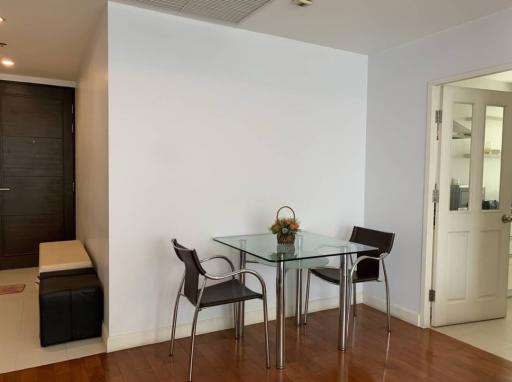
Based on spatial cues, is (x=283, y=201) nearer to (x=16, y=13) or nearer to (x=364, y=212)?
(x=364, y=212)

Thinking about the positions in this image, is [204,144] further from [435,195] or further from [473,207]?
[473,207]

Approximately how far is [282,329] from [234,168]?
1335mm

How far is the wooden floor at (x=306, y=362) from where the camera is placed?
8.27ft

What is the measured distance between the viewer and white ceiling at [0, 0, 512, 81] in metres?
2.76

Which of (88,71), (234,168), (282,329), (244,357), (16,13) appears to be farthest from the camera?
(88,71)

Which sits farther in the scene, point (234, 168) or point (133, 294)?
point (234, 168)

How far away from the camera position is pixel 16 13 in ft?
9.77

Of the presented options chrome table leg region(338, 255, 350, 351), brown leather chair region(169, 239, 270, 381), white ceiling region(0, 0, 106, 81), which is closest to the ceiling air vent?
white ceiling region(0, 0, 106, 81)

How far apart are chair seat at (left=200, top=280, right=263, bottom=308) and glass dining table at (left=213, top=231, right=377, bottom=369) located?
0.65 ft

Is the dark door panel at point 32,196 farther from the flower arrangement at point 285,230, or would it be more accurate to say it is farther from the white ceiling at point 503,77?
the white ceiling at point 503,77

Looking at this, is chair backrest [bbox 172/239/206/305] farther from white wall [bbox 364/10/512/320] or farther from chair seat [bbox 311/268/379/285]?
white wall [bbox 364/10/512/320]

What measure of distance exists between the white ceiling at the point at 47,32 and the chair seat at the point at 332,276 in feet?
8.61

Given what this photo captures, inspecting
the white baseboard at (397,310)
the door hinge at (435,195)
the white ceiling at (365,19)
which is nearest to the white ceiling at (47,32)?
the white ceiling at (365,19)

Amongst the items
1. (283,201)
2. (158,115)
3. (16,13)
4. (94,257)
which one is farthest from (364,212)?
(16,13)
